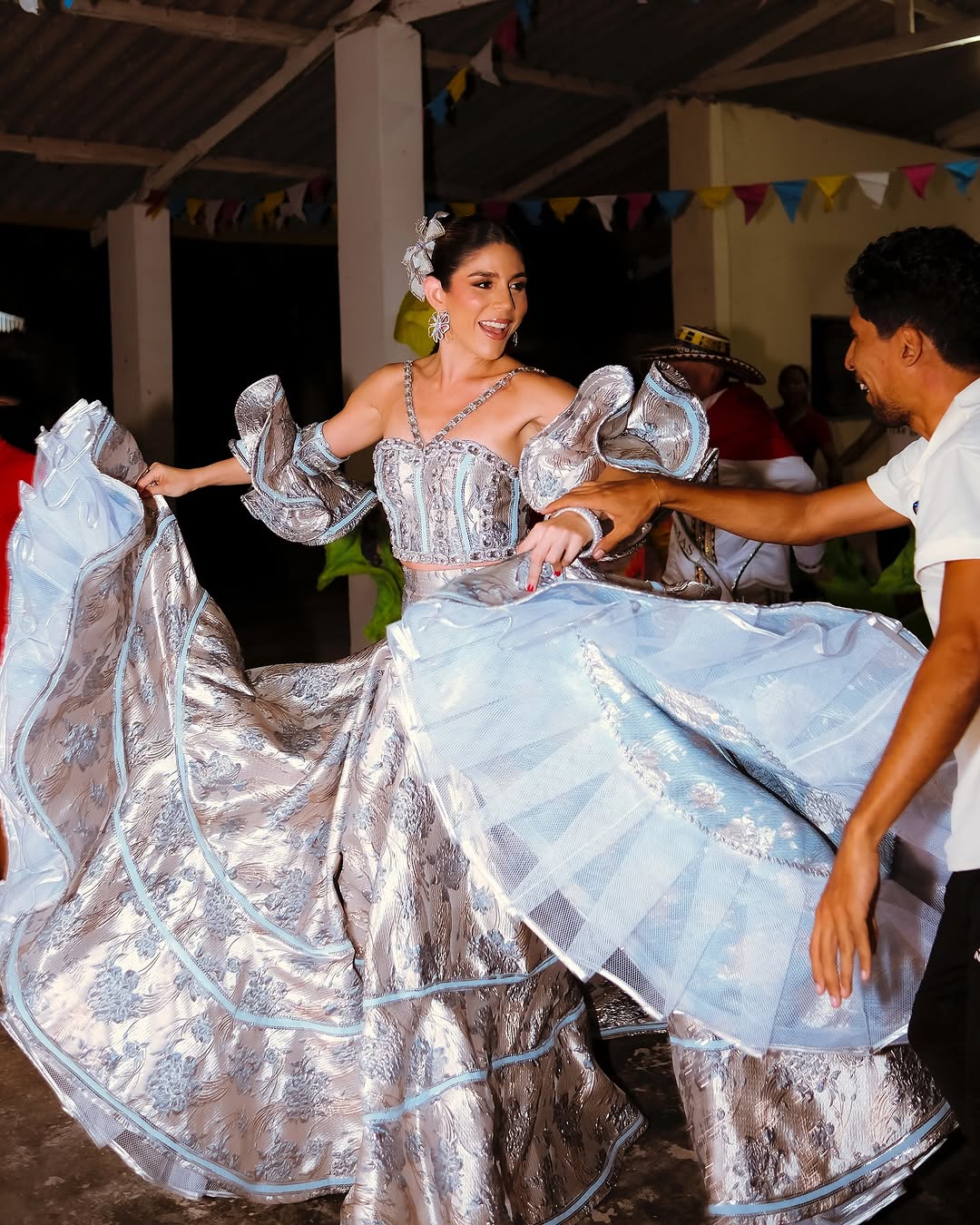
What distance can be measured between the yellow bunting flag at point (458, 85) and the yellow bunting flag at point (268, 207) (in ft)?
6.58

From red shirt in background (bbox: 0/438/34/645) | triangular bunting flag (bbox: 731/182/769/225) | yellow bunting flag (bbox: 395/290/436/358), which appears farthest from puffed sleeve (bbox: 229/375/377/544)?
triangular bunting flag (bbox: 731/182/769/225)

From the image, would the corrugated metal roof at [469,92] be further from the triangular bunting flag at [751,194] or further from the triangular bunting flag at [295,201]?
the triangular bunting flag at [751,194]

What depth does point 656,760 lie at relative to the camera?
6.03 ft

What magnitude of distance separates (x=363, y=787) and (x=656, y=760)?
55cm

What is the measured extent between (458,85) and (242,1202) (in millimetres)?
5370

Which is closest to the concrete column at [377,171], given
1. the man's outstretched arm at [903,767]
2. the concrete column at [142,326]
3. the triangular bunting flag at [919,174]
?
the triangular bunting flag at [919,174]

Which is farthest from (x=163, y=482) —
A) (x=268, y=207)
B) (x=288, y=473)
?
(x=268, y=207)

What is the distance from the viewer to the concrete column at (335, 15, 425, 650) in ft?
19.9

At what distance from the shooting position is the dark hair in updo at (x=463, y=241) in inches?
106

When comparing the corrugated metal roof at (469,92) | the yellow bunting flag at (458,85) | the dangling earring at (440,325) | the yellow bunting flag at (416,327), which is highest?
the corrugated metal roof at (469,92)

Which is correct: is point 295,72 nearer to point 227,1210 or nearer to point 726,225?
point 726,225

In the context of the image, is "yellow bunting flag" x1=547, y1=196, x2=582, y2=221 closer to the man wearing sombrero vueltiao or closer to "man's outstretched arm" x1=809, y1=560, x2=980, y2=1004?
the man wearing sombrero vueltiao

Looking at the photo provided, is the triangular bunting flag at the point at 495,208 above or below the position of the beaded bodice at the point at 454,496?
above

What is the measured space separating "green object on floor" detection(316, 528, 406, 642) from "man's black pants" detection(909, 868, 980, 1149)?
10.0ft
